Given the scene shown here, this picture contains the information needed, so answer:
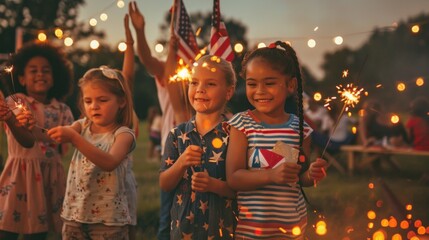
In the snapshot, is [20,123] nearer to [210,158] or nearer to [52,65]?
[52,65]

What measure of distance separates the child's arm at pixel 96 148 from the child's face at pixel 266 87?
0.84 metres

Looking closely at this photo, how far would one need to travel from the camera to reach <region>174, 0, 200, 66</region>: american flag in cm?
475

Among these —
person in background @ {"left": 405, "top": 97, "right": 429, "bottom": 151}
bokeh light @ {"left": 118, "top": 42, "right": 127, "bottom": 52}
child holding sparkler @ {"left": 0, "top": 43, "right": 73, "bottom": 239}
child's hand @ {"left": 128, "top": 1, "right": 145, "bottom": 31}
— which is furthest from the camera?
person in background @ {"left": 405, "top": 97, "right": 429, "bottom": 151}

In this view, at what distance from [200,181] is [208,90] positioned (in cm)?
51

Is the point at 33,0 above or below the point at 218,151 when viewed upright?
above

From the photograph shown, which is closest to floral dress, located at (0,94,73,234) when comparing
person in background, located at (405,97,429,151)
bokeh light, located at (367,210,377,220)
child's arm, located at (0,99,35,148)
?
child's arm, located at (0,99,35,148)

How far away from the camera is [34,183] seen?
170 inches

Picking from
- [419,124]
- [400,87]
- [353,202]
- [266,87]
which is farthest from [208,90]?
[419,124]

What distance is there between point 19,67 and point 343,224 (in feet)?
10.4

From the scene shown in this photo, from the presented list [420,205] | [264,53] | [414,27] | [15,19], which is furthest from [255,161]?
[15,19]

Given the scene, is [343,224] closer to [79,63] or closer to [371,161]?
[371,161]

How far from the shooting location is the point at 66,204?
3.59m

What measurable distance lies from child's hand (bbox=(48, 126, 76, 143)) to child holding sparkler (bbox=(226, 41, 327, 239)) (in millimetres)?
875

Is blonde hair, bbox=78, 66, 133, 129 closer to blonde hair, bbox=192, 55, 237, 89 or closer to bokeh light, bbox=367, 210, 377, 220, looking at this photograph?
blonde hair, bbox=192, 55, 237, 89
